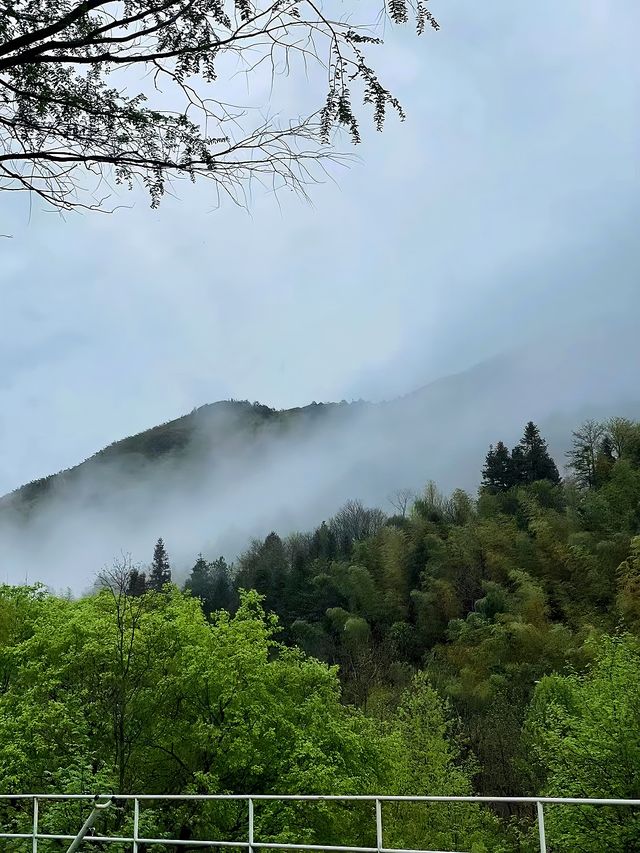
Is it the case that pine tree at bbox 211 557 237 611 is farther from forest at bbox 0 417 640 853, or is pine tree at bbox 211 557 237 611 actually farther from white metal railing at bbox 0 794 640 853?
white metal railing at bbox 0 794 640 853

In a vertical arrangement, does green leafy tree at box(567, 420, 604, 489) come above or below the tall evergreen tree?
above

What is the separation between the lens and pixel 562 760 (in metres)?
21.8

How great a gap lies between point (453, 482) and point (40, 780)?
180m

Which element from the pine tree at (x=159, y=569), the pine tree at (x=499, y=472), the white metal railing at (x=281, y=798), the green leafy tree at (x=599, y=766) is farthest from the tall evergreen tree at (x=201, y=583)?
the white metal railing at (x=281, y=798)

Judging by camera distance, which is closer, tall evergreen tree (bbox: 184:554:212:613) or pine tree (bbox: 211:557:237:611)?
pine tree (bbox: 211:557:237:611)

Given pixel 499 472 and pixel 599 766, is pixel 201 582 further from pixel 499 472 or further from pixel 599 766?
pixel 599 766

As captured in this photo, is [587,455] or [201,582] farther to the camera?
[201,582]

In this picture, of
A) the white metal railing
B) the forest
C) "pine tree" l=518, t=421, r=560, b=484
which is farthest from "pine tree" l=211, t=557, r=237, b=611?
the white metal railing

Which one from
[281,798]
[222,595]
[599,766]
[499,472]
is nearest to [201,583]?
[222,595]

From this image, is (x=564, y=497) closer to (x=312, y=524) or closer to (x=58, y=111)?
(x=58, y=111)

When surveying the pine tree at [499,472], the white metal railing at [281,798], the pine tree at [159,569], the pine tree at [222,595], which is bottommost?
the white metal railing at [281,798]

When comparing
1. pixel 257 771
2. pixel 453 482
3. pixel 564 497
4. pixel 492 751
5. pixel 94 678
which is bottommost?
pixel 492 751

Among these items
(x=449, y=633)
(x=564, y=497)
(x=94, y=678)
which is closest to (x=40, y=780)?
(x=94, y=678)

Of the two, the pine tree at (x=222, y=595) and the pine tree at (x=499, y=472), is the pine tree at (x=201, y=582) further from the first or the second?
the pine tree at (x=499, y=472)
